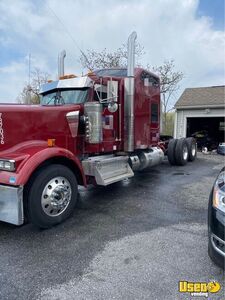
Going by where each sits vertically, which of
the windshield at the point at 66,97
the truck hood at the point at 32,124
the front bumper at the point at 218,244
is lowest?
the front bumper at the point at 218,244

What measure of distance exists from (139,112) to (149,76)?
1.11 meters

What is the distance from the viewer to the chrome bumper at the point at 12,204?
327 centimetres

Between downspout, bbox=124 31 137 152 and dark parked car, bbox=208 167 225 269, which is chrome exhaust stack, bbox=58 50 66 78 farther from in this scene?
dark parked car, bbox=208 167 225 269

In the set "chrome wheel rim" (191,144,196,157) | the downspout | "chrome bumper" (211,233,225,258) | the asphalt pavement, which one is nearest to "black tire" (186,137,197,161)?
"chrome wheel rim" (191,144,196,157)

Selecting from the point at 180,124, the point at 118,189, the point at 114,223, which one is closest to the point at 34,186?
the point at 114,223

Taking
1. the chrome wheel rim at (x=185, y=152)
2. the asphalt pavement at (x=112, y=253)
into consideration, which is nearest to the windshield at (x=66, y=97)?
the asphalt pavement at (x=112, y=253)

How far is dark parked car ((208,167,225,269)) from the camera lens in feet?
7.95

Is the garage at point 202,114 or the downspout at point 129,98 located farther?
the garage at point 202,114

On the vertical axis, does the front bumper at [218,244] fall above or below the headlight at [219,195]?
below

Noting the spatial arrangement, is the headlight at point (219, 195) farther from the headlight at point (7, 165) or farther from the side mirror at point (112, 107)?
the side mirror at point (112, 107)

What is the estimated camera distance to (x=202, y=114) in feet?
47.0

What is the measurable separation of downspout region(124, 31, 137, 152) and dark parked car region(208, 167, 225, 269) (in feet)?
10.6

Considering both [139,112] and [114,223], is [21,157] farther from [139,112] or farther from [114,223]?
[139,112]

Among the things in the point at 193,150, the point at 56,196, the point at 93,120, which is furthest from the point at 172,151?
the point at 56,196
